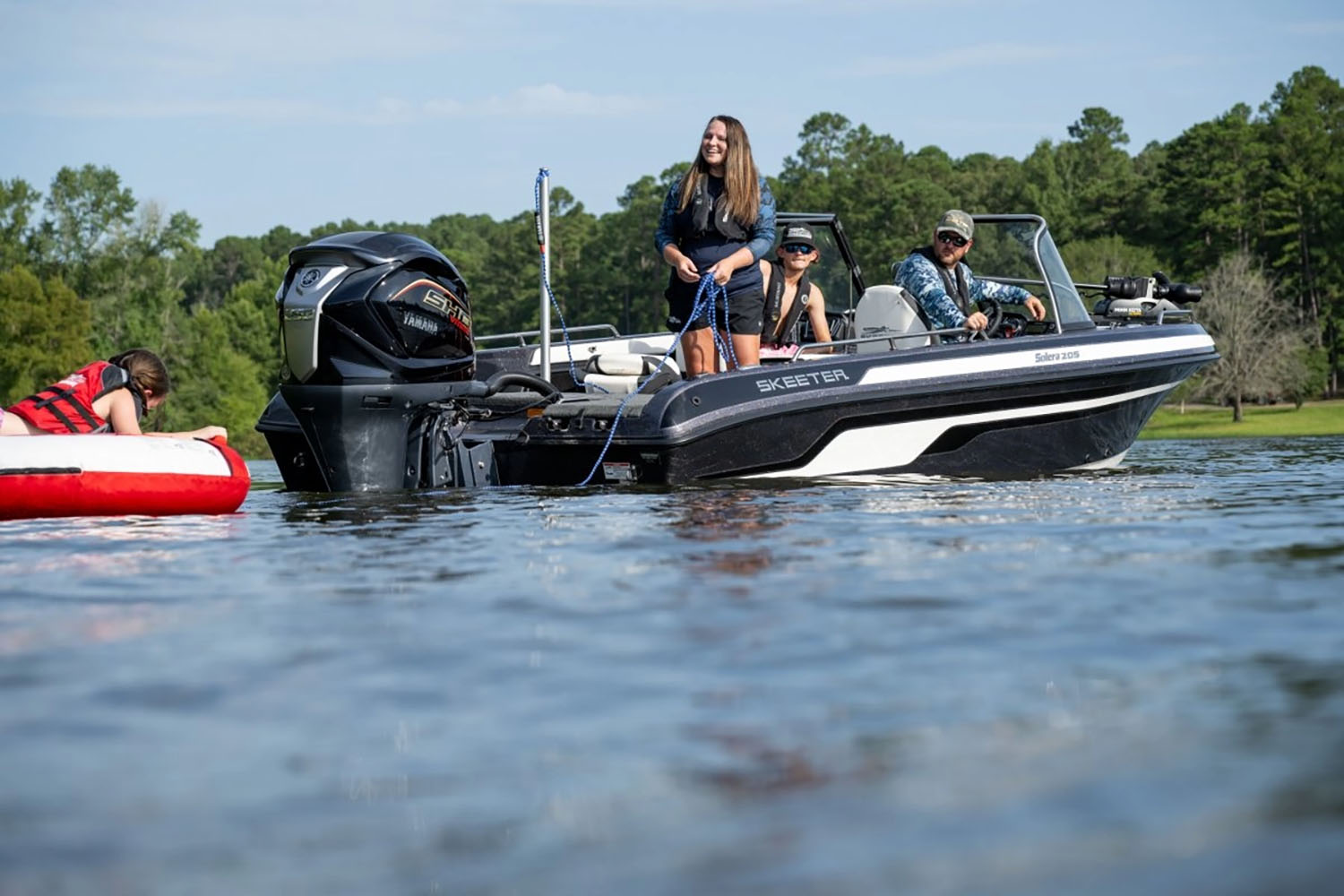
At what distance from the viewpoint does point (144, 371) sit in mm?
8008

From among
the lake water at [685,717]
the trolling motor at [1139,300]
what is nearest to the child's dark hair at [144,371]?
the lake water at [685,717]

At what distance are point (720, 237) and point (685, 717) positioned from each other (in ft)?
19.6

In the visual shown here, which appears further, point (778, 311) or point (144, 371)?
point (778, 311)

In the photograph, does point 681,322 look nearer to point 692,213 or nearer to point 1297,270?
point 692,213

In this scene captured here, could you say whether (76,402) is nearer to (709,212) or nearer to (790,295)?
(709,212)

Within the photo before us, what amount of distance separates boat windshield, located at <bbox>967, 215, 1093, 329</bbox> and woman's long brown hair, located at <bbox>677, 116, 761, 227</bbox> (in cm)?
170

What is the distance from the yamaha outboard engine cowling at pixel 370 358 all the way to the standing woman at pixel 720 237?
129 centimetres

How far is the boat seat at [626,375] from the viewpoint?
9.69 metres

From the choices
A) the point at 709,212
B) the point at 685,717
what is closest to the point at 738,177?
the point at 709,212

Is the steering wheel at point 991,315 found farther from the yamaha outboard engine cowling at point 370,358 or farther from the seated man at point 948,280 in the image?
the yamaha outboard engine cowling at point 370,358

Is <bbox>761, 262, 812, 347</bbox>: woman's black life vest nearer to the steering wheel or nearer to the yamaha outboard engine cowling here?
the steering wheel

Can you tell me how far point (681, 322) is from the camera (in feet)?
29.5

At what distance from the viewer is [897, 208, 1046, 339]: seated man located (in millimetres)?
9359

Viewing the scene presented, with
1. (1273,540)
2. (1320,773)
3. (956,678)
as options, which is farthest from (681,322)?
(1320,773)
